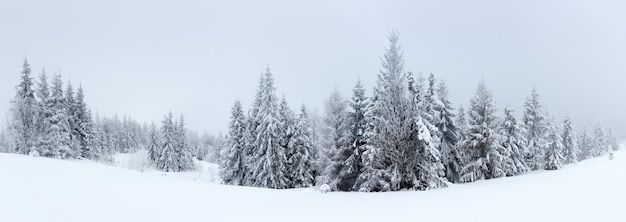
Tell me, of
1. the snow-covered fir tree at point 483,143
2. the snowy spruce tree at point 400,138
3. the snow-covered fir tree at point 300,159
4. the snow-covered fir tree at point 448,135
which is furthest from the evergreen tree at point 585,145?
the snowy spruce tree at point 400,138

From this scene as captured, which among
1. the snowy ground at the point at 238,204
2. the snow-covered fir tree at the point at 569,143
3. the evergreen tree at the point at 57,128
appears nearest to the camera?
the snowy ground at the point at 238,204

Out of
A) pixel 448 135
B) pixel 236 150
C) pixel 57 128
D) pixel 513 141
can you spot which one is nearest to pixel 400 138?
pixel 448 135

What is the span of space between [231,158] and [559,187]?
32.2m

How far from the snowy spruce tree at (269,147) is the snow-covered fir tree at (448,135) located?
14.5 m

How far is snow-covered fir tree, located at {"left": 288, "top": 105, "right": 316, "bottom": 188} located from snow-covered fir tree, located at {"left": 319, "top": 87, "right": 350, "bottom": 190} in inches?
209

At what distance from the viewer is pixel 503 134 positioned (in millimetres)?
30156

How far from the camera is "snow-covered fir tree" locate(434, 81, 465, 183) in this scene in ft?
87.4

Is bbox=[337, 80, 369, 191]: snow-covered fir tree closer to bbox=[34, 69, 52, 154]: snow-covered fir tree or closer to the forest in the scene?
the forest

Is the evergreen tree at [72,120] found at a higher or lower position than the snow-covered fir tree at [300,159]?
higher

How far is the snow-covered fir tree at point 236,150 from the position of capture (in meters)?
35.9

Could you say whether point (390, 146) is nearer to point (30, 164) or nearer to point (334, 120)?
point (334, 120)

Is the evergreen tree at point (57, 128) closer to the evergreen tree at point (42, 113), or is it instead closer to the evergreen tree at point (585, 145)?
the evergreen tree at point (42, 113)

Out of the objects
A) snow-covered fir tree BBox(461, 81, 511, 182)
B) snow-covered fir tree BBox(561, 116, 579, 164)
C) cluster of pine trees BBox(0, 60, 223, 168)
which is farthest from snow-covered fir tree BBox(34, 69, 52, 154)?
snow-covered fir tree BBox(561, 116, 579, 164)

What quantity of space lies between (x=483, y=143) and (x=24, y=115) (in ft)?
155
